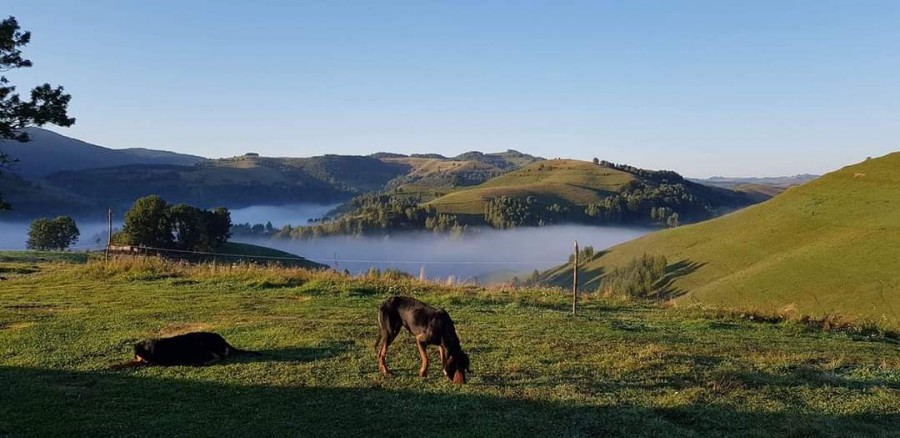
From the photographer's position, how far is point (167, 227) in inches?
2692

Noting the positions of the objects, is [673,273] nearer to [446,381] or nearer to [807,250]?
[807,250]

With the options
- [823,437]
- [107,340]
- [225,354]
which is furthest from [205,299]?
[823,437]

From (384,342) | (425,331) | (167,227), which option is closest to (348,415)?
(425,331)

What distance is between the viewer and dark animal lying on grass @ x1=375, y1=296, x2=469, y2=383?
30.0 feet

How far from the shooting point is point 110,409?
7.81 metres

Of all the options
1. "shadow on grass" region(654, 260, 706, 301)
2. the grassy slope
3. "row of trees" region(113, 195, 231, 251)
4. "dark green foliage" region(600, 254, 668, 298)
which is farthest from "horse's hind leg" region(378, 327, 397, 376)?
"shadow on grass" region(654, 260, 706, 301)

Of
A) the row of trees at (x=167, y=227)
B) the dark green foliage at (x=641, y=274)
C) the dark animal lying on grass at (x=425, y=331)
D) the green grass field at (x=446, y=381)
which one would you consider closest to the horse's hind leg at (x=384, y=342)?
the dark animal lying on grass at (x=425, y=331)

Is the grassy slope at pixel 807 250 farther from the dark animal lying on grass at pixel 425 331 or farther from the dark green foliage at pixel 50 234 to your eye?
the dark green foliage at pixel 50 234

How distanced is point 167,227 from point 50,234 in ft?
66.5

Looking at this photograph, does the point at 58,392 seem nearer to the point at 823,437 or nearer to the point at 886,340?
the point at 823,437

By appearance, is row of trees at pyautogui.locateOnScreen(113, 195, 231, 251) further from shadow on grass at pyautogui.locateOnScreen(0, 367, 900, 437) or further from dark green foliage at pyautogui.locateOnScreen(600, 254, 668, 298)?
shadow on grass at pyautogui.locateOnScreen(0, 367, 900, 437)

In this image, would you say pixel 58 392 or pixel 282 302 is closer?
pixel 58 392

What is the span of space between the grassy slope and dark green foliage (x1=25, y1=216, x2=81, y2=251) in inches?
2772

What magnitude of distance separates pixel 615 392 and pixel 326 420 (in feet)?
13.5
